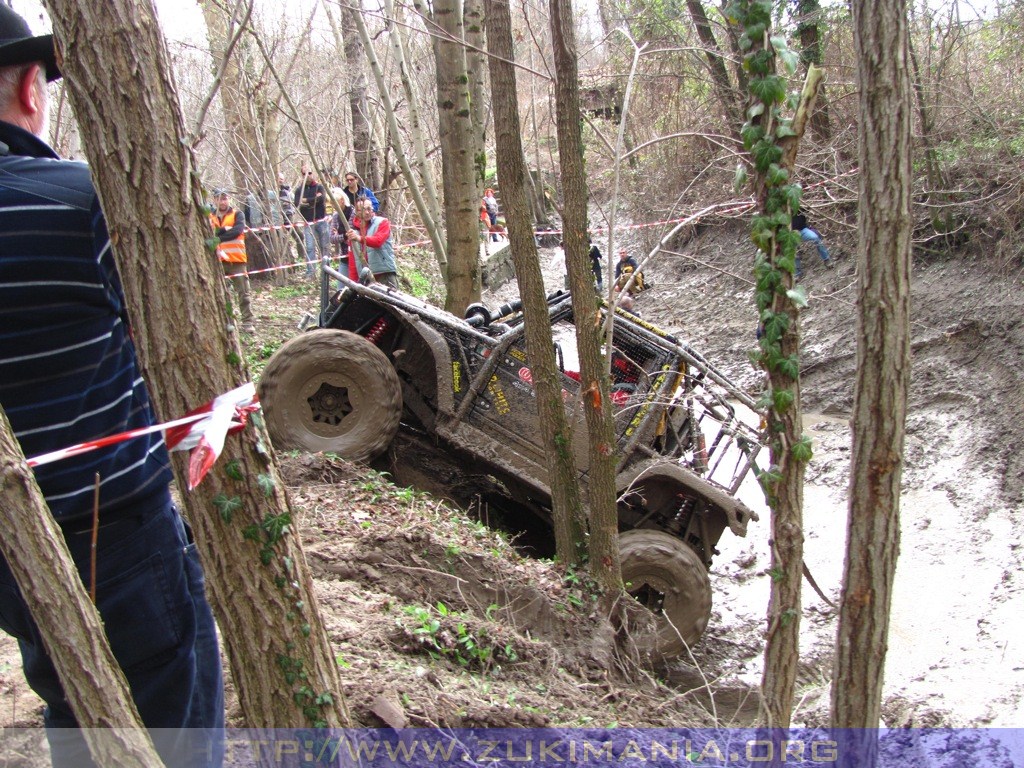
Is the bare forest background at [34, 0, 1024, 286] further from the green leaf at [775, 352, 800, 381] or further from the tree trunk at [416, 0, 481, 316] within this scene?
the green leaf at [775, 352, 800, 381]

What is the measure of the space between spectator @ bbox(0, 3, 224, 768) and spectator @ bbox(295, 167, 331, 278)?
1274 centimetres

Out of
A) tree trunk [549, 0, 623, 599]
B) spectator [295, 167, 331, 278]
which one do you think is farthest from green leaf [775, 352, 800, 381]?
spectator [295, 167, 331, 278]

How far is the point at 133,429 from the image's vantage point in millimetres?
2076

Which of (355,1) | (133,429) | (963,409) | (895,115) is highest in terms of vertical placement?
(355,1)

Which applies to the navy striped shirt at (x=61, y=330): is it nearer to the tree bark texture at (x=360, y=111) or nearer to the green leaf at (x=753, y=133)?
the green leaf at (x=753, y=133)

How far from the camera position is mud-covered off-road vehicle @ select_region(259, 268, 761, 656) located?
20.6 feet

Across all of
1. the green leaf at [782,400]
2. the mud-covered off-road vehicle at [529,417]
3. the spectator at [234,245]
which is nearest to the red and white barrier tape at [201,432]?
the green leaf at [782,400]

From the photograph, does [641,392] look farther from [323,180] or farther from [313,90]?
[313,90]

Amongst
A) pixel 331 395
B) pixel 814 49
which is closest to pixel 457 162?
pixel 331 395

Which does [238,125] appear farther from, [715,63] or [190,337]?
[190,337]

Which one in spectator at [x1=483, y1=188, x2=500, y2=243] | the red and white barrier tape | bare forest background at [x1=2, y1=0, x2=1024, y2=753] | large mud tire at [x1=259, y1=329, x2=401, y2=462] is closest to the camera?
the red and white barrier tape

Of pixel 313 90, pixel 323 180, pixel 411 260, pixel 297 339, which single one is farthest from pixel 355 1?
→ pixel 411 260

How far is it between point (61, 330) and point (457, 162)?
7450 millimetres

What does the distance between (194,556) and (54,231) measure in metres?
0.83
